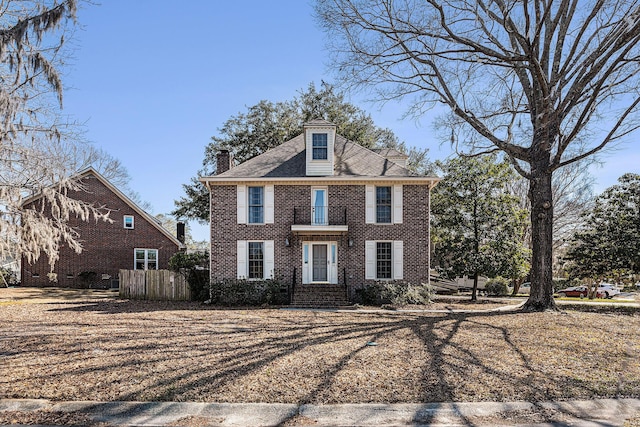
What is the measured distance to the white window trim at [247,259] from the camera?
1711cm

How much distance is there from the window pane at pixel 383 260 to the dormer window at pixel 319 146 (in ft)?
14.0

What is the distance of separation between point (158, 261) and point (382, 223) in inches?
564

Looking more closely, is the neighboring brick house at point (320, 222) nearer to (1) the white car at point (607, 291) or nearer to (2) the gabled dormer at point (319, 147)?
(2) the gabled dormer at point (319, 147)

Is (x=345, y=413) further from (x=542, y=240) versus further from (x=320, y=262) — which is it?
(x=320, y=262)

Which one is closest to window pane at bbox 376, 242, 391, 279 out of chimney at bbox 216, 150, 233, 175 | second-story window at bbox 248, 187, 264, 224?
second-story window at bbox 248, 187, 264, 224

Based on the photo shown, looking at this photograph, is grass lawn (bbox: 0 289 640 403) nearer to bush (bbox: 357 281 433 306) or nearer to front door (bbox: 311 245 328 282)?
bush (bbox: 357 281 433 306)

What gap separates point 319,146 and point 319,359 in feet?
38.4

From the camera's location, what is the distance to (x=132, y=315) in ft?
41.3

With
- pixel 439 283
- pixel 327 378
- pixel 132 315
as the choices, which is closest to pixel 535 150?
pixel 327 378

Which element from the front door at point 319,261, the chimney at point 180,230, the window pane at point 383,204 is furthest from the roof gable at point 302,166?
the chimney at point 180,230

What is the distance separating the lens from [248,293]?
16141 mm

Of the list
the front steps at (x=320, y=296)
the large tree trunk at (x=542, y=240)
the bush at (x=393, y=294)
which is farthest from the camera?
the bush at (x=393, y=294)

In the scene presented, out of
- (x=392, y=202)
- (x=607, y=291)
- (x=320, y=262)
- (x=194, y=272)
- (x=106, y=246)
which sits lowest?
(x=607, y=291)

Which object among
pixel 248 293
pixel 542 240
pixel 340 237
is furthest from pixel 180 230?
pixel 542 240
